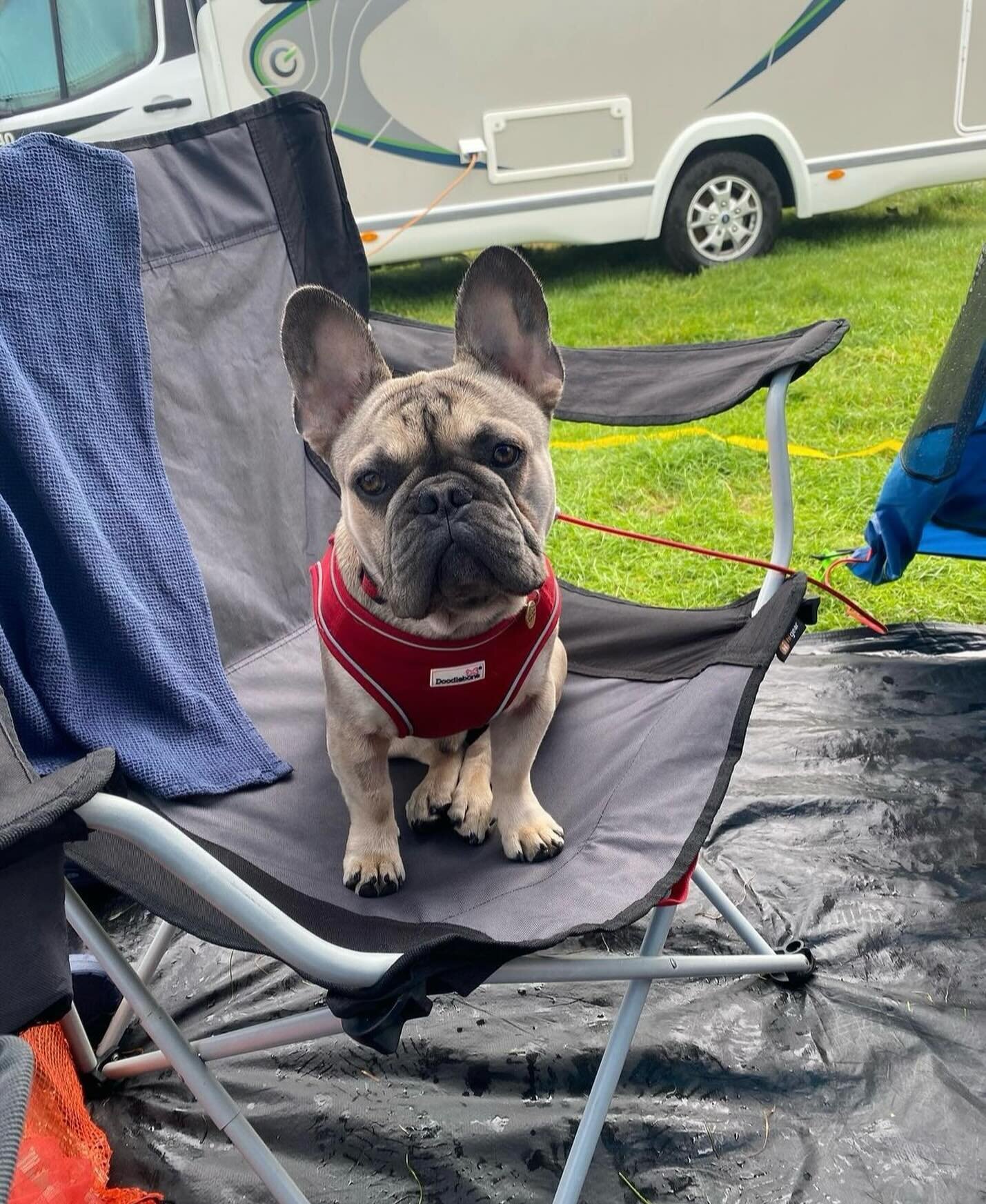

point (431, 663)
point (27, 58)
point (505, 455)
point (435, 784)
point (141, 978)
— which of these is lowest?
point (141, 978)

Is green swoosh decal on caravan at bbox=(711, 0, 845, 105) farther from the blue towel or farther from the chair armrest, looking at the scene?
the blue towel

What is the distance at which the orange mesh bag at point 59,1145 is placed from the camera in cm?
168

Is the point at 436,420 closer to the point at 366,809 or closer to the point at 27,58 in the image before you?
the point at 366,809

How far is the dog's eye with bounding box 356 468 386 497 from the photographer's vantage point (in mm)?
1840

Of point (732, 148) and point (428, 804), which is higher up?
point (732, 148)

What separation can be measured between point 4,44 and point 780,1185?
6665 millimetres

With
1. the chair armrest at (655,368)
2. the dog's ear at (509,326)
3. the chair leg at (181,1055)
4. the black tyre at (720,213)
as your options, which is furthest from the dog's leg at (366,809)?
the black tyre at (720,213)

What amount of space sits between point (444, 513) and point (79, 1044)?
1.13 metres

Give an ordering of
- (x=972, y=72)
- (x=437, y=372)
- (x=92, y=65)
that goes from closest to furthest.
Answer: (x=437, y=372) → (x=92, y=65) → (x=972, y=72)

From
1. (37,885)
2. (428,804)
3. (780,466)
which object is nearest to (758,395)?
(780,466)

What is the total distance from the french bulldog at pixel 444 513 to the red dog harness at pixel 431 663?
28 mm

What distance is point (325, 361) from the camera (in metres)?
2.00

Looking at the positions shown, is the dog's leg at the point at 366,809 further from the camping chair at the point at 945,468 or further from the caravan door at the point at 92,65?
the caravan door at the point at 92,65

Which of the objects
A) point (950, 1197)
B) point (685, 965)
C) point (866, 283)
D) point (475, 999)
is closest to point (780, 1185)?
point (950, 1197)
